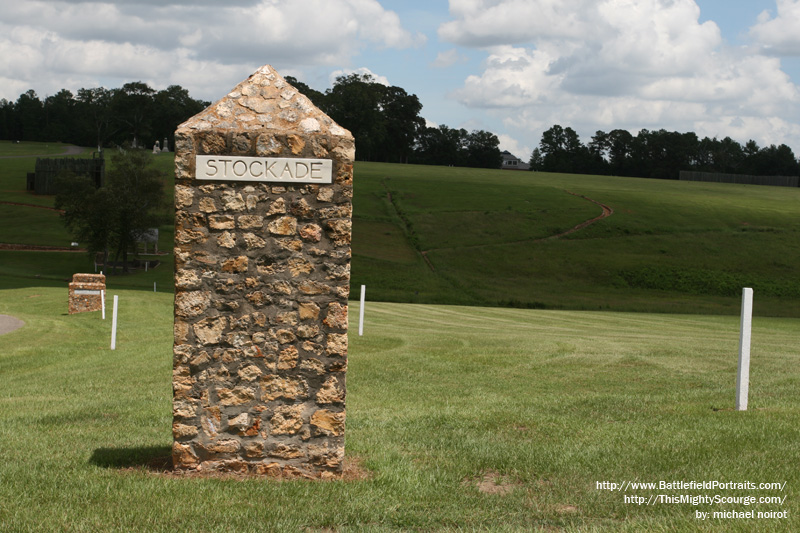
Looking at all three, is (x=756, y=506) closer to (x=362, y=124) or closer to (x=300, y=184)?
(x=300, y=184)

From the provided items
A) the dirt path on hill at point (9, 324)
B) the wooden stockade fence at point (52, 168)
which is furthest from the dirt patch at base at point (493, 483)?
the wooden stockade fence at point (52, 168)

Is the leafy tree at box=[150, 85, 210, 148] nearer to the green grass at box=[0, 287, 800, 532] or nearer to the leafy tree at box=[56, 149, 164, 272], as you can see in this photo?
the leafy tree at box=[56, 149, 164, 272]

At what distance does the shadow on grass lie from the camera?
273 inches

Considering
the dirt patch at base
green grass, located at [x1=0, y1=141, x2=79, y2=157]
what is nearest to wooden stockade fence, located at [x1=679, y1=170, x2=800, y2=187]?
green grass, located at [x1=0, y1=141, x2=79, y2=157]

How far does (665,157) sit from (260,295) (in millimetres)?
145920

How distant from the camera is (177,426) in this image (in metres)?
6.65

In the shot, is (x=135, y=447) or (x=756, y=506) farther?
(x=135, y=447)

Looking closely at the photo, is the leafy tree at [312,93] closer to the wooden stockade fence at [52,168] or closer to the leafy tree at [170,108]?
the leafy tree at [170,108]

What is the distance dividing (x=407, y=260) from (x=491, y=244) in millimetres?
8792

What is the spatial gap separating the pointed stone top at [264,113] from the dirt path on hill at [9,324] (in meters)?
17.5

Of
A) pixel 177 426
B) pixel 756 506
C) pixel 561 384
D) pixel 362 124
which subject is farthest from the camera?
pixel 362 124

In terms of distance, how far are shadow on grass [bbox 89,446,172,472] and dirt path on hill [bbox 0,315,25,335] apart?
52.4ft

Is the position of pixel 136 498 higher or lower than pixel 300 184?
lower

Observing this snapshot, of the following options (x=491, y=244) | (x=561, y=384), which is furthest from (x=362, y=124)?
(x=561, y=384)
